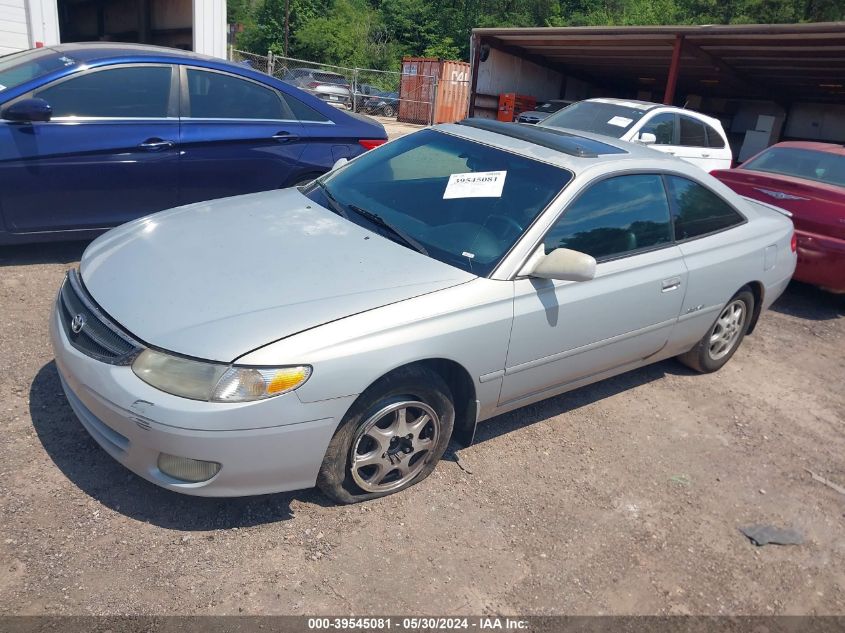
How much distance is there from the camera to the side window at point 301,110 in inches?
235

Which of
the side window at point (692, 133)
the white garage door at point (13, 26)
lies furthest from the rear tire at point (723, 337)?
the white garage door at point (13, 26)

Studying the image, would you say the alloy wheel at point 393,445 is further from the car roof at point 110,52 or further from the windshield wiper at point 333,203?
the car roof at point 110,52

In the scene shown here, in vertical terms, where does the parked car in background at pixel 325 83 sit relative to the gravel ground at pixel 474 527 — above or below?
above

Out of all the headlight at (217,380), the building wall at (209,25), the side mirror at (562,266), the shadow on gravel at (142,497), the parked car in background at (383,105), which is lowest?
the parked car in background at (383,105)

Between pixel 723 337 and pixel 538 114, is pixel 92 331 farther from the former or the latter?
pixel 538 114

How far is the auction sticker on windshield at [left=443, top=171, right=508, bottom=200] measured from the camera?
3.67 meters

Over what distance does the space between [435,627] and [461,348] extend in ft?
3.78

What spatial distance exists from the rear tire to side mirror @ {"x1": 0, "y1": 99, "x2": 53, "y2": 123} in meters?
4.73

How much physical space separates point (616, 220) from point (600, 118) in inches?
243

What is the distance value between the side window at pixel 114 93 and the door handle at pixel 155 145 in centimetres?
22

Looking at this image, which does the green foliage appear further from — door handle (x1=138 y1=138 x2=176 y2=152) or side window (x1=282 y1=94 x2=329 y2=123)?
door handle (x1=138 y1=138 x2=176 y2=152)

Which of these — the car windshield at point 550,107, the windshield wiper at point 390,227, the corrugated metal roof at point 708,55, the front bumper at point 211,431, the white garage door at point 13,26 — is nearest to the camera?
the front bumper at point 211,431

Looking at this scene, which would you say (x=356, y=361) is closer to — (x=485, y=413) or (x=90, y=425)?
(x=485, y=413)

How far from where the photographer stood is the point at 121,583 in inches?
99.3
